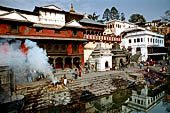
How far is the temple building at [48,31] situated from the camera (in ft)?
63.4

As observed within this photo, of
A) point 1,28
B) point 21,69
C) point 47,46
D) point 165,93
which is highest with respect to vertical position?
point 1,28

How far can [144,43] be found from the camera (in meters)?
36.7

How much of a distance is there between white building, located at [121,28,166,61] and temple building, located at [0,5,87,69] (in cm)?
2099

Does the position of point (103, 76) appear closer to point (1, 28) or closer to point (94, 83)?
point (94, 83)

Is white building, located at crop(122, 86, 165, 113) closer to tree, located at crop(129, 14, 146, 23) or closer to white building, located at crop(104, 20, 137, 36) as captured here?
white building, located at crop(104, 20, 137, 36)

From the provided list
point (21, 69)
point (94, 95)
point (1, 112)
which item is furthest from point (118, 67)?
point (1, 112)

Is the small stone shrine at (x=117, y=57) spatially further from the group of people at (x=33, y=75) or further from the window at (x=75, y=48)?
the group of people at (x=33, y=75)

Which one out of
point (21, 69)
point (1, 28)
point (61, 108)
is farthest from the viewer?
point (1, 28)

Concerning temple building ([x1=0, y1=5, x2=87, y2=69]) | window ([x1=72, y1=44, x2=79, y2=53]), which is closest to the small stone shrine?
temple building ([x1=0, y1=5, x2=87, y2=69])

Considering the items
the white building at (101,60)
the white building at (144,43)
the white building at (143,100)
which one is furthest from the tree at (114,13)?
the white building at (143,100)

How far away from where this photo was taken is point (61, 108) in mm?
11922

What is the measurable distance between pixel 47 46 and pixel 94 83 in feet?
36.3

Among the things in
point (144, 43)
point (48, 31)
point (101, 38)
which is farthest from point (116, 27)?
point (48, 31)

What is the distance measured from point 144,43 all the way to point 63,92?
31889 mm
